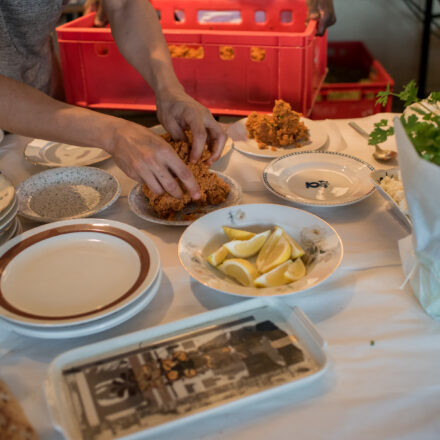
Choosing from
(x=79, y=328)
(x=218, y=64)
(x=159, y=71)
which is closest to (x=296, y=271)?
(x=79, y=328)

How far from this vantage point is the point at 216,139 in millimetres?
1269

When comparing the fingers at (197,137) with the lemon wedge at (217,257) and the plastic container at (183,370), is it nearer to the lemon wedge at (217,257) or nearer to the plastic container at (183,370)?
the lemon wedge at (217,257)

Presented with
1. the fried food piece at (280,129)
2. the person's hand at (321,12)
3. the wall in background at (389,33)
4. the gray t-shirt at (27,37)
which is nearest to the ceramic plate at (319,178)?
the fried food piece at (280,129)

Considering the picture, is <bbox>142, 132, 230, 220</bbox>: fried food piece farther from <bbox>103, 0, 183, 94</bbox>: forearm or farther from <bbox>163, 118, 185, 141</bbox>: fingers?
<bbox>103, 0, 183, 94</bbox>: forearm

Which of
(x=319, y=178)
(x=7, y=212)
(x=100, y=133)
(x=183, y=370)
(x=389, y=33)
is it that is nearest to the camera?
(x=183, y=370)

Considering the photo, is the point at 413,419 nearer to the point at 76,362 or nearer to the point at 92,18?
the point at 76,362

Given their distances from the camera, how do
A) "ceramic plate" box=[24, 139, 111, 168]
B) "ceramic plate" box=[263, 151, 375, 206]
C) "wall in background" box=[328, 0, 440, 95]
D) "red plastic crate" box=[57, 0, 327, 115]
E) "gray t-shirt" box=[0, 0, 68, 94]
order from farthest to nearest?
"wall in background" box=[328, 0, 440, 95], "red plastic crate" box=[57, 0, 327, 115], "gray t-shirt" box=[0, 0, 68, 94], "ceramic plate" box=[24, 139, 111, 168], "ceramic plate" box=[263, 151, 375, 206]

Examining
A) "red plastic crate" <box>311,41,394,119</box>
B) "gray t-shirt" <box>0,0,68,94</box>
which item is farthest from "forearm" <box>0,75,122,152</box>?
"red plastic crate" <box>311,41,394,119</box>

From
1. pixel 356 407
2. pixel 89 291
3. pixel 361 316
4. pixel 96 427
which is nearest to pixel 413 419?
pixel 356 407

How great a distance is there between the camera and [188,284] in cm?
96

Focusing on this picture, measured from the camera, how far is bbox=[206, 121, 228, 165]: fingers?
125cm

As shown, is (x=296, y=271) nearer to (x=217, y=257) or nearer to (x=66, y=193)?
(x=217, y=257)

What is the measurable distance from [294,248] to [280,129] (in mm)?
674

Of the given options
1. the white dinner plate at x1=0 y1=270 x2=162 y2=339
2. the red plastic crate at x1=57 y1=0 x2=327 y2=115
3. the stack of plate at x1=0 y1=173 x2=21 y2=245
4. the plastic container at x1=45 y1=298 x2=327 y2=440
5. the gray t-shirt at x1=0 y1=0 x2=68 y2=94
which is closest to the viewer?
the plastic container at x1=45 y1=298 x2=327 y2=440
